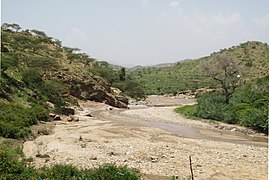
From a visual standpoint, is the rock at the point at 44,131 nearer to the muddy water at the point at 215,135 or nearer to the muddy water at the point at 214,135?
the muddy water at the point at 214,135

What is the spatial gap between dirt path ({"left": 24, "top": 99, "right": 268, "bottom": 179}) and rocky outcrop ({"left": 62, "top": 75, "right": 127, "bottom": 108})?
20.5 metres

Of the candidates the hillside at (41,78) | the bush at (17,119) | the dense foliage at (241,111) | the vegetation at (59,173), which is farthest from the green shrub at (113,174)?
the hillside at (41,78)

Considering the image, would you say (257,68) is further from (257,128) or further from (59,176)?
(59,176)

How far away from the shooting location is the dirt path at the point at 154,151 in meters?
14.7

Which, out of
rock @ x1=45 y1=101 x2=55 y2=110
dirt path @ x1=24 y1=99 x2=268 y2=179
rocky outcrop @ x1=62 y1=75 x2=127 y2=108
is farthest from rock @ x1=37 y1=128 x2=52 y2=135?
rocky outcrop @ x1=62 y1=75 x2=127 y2=108

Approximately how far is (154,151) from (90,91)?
32996mm

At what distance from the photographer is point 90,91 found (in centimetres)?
5009

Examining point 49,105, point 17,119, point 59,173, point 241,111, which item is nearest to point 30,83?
point 49,105

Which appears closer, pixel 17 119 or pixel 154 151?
pixel 154 151

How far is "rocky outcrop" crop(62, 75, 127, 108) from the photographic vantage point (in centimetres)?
4838

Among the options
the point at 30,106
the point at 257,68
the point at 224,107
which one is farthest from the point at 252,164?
the point at 257,68

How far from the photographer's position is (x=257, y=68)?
7912 cm

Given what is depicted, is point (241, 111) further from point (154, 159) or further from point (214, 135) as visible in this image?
point (154, 159)

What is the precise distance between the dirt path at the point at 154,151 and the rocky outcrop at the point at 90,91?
808 inches
